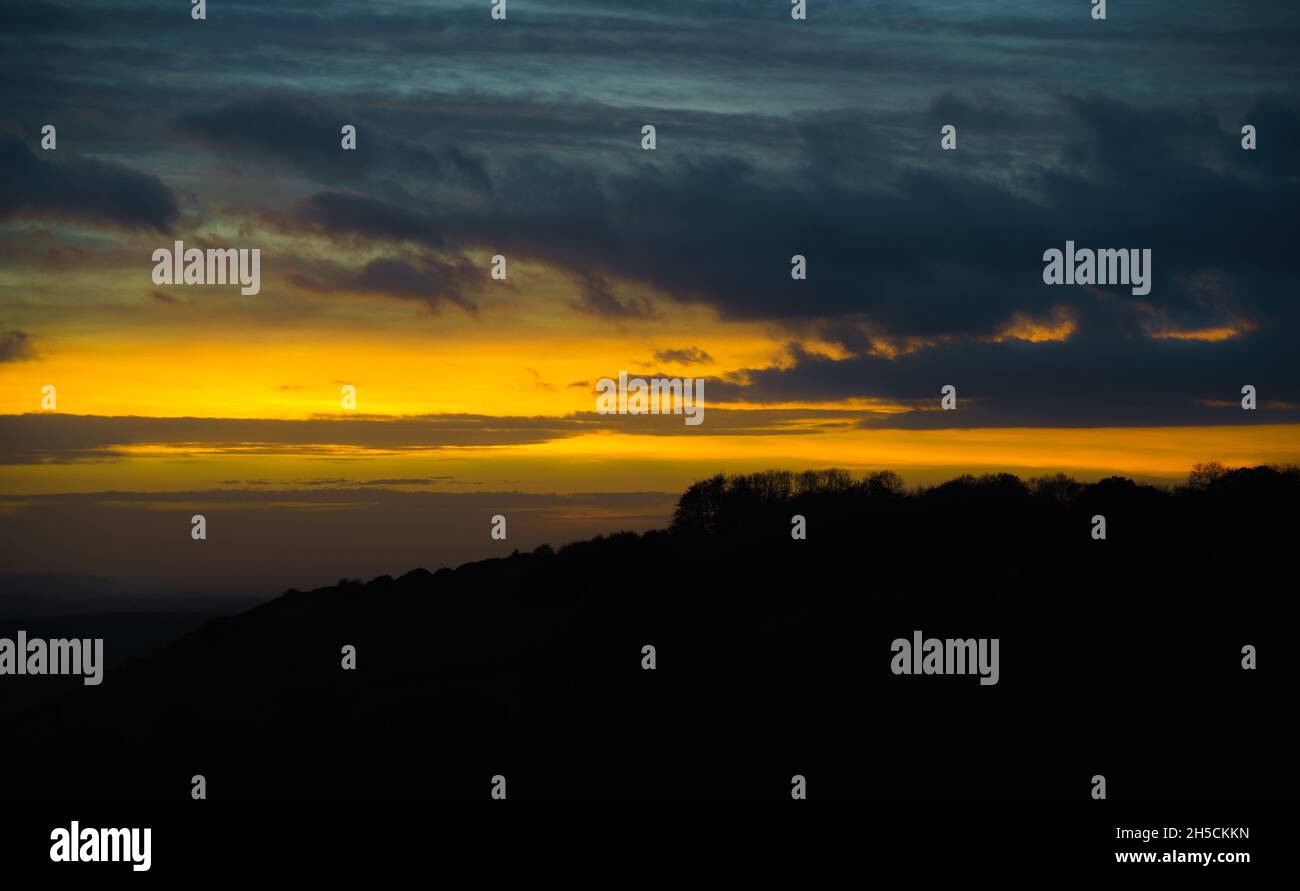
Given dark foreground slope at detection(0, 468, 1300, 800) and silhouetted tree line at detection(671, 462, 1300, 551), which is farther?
silhouetted tree line at detection(671, 462, 1300, 551)

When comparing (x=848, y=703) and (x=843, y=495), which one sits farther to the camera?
(x=843, y=495)

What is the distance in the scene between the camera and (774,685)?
134 feet

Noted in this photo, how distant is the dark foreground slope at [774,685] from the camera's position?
109ft

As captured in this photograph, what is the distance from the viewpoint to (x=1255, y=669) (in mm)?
36375

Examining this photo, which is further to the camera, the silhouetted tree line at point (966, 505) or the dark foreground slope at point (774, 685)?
the silhouetted tree line at point (966, 505)

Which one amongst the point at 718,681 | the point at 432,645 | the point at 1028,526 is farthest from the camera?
the point at 1028,526

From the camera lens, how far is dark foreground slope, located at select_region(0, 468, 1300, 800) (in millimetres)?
33312

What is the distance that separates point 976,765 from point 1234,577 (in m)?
18.2
